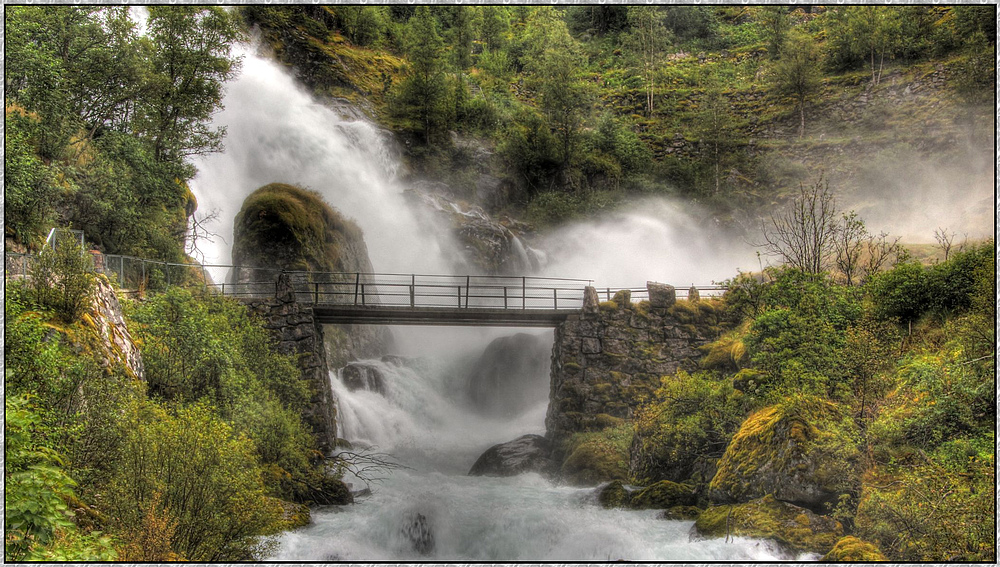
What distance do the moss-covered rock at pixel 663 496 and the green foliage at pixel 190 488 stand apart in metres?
Answer: 10.2

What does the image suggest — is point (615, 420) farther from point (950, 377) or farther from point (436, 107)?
point (436, 107)

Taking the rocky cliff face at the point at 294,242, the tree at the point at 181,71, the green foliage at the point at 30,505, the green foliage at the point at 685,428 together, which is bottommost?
the green foliage at the point at 685,428

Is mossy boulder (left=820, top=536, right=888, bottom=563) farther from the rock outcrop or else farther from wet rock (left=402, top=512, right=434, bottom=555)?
the rock outcrop

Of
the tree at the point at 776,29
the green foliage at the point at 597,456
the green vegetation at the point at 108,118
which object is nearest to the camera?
the green vegetation at the point at 108,118

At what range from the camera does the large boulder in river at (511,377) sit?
1298 inches

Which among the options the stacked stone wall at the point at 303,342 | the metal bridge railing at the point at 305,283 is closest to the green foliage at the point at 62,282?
the metal bridge railing at the point at 305,283

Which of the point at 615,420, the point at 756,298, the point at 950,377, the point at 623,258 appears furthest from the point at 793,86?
the point at 950,377

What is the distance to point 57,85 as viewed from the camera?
781 inches

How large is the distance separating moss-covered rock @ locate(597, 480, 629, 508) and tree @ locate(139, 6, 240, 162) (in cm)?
2109

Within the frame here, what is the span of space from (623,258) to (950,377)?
3305 centimetres

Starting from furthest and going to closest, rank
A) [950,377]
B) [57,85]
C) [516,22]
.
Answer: [516,22], [57,85], [950,377]

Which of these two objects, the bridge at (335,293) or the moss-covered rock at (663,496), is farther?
the bridge at (335,293)

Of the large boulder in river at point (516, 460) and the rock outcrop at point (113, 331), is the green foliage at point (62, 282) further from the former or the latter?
the large boulder in river at point (516, 460)

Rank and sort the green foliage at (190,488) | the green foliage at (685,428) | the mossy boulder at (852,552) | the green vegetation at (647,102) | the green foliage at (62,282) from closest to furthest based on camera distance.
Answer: the green foliage at (190,488) → the mossy boulder at (852,552) → the green foliage at (62,282) → the green foliage at (685,428) → the green vegetation at (647,102)
